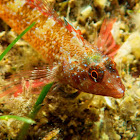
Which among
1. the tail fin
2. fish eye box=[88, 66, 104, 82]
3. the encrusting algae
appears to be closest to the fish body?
fish eye box=[88, 66, 104, 82]

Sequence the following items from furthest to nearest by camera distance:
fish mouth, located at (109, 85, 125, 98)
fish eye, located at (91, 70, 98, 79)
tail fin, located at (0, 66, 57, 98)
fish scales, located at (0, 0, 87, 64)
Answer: fish scales, located at (0, 0, 87, 64), tail fin, located at (0, 66, 57, 98), fish eye, located at (91, 70, 98, 79), fish mouth, located at (109, 85, 125, 98)

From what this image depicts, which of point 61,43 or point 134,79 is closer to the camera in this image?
point 61,43

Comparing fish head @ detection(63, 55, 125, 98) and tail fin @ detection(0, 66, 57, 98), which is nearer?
fish head @ detection(63, 55, 125, 98)

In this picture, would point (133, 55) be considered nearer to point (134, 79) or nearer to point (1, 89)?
point (134, 79)

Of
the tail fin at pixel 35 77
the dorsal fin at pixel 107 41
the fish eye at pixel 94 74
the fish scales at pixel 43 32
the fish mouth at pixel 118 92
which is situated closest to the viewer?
the fish mouth at pixel 118 92

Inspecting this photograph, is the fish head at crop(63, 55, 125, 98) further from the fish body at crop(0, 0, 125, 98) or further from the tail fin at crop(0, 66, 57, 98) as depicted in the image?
the tail fin at crop(0, 66, 57, 98)

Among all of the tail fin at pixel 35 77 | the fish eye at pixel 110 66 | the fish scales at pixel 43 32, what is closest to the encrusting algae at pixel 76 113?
the tail fin at pixel 35 77

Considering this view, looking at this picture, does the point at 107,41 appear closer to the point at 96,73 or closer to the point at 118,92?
the point at 96,73

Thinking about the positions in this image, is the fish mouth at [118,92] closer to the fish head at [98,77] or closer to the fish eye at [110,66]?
the fish head at [98,77]

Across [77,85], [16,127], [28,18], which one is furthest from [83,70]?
[28,18]
